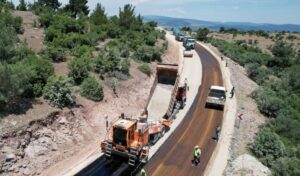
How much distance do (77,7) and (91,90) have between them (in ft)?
171

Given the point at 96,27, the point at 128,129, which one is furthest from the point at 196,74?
the point at 128,129

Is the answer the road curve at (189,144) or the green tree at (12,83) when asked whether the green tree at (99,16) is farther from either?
the green tree at (12,83)

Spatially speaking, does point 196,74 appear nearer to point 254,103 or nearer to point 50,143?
point 254,103

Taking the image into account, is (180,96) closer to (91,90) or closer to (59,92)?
(91,90)

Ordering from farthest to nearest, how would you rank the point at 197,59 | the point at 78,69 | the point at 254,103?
the point at 197,59
the point at 254,103
the point at 78,69

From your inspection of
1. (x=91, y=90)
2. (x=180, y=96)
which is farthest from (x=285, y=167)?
(x=91, y=90)

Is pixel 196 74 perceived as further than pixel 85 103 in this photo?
Yes

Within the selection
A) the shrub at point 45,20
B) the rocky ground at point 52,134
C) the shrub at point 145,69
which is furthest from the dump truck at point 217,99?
the shrub at point 45,20

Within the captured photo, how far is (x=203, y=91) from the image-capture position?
1831 inches

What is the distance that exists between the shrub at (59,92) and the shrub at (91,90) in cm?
276

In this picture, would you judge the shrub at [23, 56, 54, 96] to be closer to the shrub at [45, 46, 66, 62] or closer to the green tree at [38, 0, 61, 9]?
the shrub at [45, 46, 66, 62]

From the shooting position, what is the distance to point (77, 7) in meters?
81.1

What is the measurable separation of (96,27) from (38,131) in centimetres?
3678

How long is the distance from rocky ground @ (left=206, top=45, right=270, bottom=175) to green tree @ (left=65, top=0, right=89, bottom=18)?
Answer: 43.3 m
